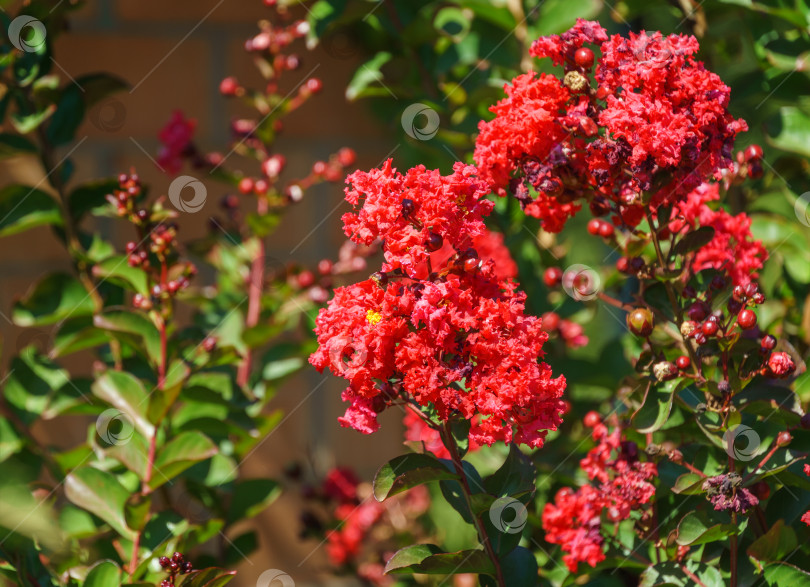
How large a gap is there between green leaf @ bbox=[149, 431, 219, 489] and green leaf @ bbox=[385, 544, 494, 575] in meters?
0.33

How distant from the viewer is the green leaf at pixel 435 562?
0.77 metres

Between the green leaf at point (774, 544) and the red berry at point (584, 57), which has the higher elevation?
the red berry at point (584, 57)

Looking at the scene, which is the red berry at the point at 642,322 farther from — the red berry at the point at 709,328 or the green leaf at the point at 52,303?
the green leaf at the point at 52,303

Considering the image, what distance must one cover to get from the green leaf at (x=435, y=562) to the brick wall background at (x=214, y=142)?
76 centimetres

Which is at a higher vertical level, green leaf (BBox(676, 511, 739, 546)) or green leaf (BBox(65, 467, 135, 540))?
green leaf (BBox(676, 511, 739, 546))

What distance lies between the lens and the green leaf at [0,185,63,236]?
3.96ft

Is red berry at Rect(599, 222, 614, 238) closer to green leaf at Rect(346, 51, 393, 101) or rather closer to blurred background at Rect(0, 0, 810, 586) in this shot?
blurred background at Rect(0, 0, 810, 586)

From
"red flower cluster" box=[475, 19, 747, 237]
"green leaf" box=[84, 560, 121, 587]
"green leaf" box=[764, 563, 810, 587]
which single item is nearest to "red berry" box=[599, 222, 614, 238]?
"red flower cluster" box=[475, 19, 747, 237]

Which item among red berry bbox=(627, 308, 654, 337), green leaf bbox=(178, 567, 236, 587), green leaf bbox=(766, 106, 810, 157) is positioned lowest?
green leaf bbox=(178, 567, 236, 587)

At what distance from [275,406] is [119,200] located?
65cm

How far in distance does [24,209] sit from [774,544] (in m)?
1.08

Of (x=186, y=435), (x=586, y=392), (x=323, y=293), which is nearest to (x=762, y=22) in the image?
(x=586, y=392)

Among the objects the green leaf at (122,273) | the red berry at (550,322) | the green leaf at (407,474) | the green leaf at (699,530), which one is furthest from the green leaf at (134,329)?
the green leaf at (699,530)

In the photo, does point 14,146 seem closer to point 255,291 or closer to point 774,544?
point 255,291
